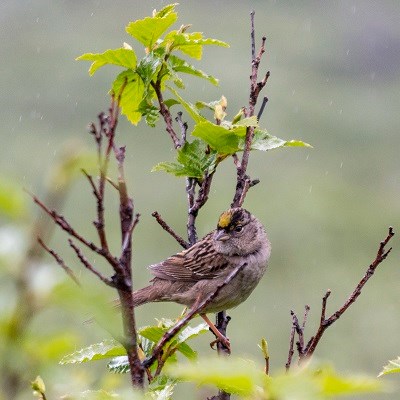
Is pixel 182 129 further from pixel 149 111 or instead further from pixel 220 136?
pixel 220 136

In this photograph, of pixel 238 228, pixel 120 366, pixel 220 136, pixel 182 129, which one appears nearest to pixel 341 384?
pixel 120 366

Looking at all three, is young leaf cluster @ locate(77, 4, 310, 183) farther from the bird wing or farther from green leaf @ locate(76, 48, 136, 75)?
the bird wing

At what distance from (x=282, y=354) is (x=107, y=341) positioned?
11.5 m

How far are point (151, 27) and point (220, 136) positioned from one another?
0.38 m

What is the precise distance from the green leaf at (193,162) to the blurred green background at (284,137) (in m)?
7.50

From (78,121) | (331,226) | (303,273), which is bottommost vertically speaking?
(303,273)

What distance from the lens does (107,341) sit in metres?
2.25

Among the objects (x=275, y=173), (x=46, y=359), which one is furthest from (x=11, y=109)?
(x=46, y=359)

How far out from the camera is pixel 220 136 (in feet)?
8.71

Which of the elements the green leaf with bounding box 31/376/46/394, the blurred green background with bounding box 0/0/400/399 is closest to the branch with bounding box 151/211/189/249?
the green leaf with bounding box 31/376/46/394

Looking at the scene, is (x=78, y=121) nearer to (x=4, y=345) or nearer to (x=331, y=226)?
(x=331, y=226)

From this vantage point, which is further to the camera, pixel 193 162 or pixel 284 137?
pixel 284 137

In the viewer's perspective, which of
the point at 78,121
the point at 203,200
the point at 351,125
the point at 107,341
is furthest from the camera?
the point at 351,125

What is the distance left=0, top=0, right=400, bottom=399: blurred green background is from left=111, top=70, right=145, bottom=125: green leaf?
289 inches
